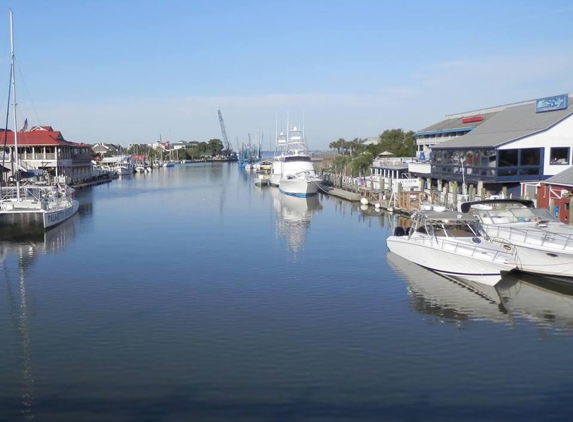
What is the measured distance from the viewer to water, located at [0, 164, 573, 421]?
1251 cm

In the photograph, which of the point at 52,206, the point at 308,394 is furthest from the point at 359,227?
the point at 308,394

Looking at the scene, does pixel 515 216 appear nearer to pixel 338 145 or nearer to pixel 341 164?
pixel 341 164

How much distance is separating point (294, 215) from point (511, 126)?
57.2 feet

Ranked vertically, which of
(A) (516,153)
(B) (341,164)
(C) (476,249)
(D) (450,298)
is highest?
(A) (516,153)

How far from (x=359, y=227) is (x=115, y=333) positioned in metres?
24.1

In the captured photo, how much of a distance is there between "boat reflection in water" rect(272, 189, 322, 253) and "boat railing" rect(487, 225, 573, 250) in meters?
10.1

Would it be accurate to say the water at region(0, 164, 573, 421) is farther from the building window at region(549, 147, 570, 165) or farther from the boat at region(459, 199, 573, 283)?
the building window at region(549, 147, 570, 165)

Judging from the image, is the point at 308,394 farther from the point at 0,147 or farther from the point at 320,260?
the point at 0,147

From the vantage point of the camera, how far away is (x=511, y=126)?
4422cm

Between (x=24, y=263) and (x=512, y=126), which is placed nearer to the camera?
(x=24, y=263)

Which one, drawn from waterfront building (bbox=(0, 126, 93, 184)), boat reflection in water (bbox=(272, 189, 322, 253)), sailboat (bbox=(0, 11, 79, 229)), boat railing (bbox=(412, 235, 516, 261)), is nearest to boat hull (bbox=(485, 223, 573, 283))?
boat railing (bbox=(412, 235, 516, 261))

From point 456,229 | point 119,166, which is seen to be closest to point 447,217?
point 456,229

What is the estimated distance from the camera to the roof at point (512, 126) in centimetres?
3869

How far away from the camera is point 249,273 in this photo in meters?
24.7
